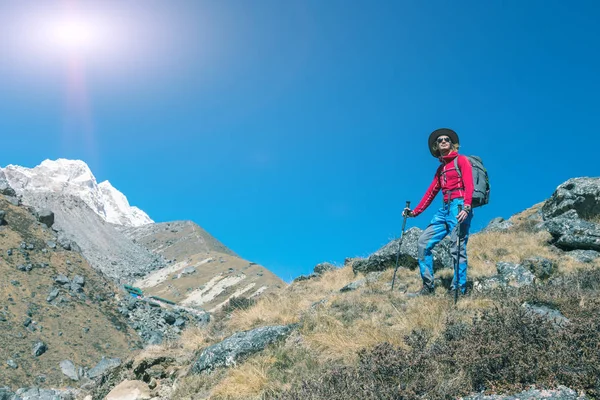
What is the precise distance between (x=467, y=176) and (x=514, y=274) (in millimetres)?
2671

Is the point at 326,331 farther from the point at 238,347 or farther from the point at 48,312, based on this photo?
the point at 48,312

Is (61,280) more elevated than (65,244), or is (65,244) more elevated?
(65,244)

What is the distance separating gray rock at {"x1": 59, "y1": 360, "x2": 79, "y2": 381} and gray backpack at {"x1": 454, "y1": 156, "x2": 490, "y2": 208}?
2347cm

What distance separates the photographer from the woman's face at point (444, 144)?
27.0 feet

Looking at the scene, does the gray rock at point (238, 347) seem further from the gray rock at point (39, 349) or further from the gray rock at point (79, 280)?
the gray rock at point (79, 280)

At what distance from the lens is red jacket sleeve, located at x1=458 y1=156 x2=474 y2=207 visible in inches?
291

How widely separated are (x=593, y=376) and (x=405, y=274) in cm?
719

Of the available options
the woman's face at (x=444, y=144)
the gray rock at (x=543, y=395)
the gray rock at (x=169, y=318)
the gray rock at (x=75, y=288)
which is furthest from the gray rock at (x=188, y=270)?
the gray rock at (x=543, y=395)

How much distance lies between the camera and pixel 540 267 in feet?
29.5

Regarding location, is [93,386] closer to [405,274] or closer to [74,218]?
[405,274]

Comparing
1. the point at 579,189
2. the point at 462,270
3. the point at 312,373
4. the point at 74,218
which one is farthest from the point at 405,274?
the point at 74,218

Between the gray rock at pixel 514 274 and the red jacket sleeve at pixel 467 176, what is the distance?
2.03 m

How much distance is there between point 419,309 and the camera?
5949 mm

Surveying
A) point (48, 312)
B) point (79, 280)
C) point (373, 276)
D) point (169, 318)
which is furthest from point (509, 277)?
point (169, 318)
